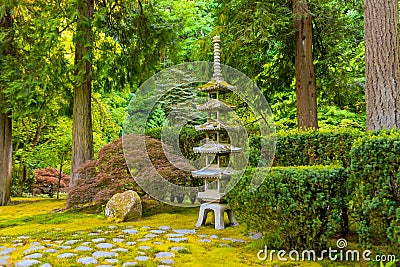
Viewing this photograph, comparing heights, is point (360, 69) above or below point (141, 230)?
above

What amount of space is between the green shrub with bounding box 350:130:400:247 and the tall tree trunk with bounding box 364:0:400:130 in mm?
1549

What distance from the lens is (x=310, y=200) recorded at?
327 cm

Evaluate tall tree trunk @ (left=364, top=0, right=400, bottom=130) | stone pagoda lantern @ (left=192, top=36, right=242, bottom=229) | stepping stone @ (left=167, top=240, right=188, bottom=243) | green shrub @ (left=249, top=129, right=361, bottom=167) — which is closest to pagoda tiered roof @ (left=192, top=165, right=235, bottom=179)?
stone pagoda lantern @ (left=192, top=36, right=242, bottom=229)

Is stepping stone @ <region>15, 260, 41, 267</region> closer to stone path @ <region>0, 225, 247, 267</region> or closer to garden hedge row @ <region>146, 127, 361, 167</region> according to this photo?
stone path @ <region>0, 225, 247, 267</region>

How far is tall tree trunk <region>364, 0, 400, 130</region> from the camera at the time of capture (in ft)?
14.2

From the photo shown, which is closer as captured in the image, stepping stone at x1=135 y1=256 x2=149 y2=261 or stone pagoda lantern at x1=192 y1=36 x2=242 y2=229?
stepping stone at x1=135 y1=256 x2=149 y2=261

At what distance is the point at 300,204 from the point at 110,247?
2.01 m

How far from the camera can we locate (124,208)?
553cm

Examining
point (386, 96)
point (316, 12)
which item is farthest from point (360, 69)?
point (386, 96)

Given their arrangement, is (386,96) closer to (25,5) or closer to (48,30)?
(48,30)

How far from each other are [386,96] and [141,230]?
3.47 m

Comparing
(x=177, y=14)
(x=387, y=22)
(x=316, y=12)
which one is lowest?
(x=387, y=22)

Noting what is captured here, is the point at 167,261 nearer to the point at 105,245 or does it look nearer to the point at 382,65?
the point at 105,245

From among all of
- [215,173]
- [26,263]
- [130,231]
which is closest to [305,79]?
[215,173]
